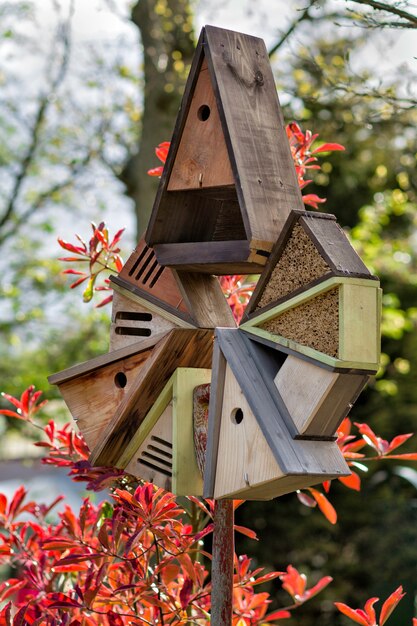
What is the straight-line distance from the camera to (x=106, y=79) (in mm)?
9422

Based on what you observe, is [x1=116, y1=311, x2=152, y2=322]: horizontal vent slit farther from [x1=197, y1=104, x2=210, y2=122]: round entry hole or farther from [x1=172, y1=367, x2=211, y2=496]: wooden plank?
[x1=197, y1=104, x2=210, y2=122]: round entry hole

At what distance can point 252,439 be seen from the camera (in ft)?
6.84

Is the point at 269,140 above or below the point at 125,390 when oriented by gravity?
above

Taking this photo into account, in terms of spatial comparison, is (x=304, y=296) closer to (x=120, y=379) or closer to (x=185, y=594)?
(x=120, y=379)

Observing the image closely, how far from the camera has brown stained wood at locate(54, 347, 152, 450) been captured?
2.55 meters

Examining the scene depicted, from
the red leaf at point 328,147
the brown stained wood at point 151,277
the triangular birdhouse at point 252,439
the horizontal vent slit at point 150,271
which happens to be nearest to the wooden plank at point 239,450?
the triangular birdhouse at point 252,439

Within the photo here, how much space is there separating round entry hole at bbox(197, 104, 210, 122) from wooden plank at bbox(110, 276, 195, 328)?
1.64 ft

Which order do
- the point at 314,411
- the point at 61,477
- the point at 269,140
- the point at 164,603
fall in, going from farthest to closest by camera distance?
1. the point at 61,477
2. the point at 164,603
3. the point at 269,140
4. the point at 314,411

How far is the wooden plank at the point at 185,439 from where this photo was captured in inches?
92.8

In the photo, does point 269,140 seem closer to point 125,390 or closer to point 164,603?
point 125,390

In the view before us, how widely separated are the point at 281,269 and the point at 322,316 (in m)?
0.18

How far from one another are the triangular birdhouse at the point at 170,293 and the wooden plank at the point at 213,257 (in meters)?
0.07

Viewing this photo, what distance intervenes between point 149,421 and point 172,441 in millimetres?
121

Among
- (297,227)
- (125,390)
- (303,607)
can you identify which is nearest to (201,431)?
(125,390)
